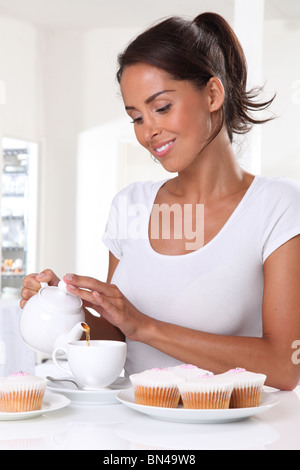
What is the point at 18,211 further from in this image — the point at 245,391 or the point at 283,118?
the point at 245,391

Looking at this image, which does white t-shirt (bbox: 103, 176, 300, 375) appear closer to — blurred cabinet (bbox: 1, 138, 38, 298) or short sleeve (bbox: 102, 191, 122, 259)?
short sleeve (bbox: 102, 191, 122, 259)

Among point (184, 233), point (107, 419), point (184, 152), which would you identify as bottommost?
point (107, 419)

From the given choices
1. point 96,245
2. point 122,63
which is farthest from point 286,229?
point 96,245

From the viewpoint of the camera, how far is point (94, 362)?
2.77 feet

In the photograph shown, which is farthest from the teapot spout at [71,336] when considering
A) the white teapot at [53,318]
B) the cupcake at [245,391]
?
the cupcake at [245,391]

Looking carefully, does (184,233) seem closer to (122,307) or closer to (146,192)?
(146,192)

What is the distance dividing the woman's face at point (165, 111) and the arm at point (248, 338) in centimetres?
25

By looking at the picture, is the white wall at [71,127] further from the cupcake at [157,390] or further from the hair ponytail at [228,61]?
the cupcake at [157,390]

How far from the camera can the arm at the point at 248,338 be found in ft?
3.09

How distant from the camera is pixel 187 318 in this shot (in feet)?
3.85

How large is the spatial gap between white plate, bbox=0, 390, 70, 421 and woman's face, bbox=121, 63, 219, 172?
1.61 feet

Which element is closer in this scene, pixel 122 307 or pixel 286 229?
pixel 122 307

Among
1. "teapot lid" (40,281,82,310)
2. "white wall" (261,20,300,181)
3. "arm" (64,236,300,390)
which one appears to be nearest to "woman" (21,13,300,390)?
"arm" (64,236,300,390)
